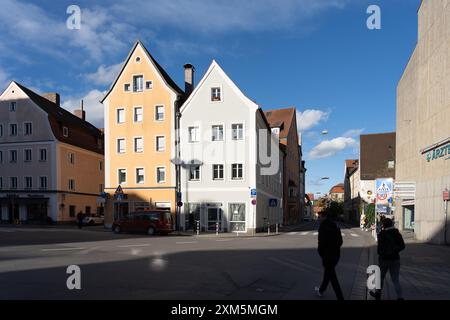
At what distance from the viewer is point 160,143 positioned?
116 feet

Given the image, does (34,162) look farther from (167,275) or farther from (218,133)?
(167,275)

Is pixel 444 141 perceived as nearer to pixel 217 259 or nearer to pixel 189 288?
pixel 217 259

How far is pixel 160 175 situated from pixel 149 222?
753 centimetres

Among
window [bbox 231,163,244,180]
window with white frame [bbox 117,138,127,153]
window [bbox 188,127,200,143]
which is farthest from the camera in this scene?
window with white frame [bbox 117,138,127,153]

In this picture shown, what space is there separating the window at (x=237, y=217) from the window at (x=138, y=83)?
13586 millimetres

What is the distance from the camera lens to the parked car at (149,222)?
28.1m

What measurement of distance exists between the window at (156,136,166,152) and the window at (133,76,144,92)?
4.92 metres

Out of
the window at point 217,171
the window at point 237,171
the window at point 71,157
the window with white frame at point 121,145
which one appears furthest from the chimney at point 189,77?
the window at point 71,157

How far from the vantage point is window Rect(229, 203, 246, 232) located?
32591 mm

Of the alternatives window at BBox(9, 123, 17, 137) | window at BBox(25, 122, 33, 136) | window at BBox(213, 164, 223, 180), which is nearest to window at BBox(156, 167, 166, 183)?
window at BBox(213, 164, 223, 180)

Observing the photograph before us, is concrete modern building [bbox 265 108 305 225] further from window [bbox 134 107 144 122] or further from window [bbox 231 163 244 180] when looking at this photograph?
window [bbox 134 107 144 122]
